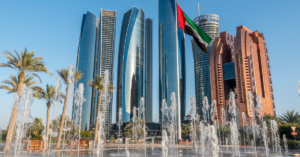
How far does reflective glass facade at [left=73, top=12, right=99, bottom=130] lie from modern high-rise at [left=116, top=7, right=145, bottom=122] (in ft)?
61.4

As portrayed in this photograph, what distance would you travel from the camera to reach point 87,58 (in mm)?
133375

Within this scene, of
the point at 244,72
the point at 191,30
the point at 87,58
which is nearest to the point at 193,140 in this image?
the point at 191,30

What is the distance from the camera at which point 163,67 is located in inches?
5059

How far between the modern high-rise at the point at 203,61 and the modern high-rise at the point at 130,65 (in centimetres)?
3887

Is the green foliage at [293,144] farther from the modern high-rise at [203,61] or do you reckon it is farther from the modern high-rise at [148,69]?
the modern high-rise at [148,69]

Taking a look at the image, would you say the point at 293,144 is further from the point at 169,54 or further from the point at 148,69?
the point at 148,69

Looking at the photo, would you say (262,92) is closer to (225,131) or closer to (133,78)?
(225,131)

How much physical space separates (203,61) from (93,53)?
237ft

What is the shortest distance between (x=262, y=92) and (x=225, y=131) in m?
33.0

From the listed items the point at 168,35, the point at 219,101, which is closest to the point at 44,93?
the point at 219,101

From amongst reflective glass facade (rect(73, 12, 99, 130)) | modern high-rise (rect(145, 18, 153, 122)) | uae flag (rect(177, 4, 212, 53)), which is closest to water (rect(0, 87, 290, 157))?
uae flag (rect(177, 4, 212, 53))

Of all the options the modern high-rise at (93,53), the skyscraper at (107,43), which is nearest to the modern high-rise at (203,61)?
the skyscraper at (107,43)

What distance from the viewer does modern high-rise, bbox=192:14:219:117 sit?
132 meters

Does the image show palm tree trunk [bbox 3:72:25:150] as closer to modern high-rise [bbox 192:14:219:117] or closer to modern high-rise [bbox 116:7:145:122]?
modern high-rise [bbox 116:7:145:122]
